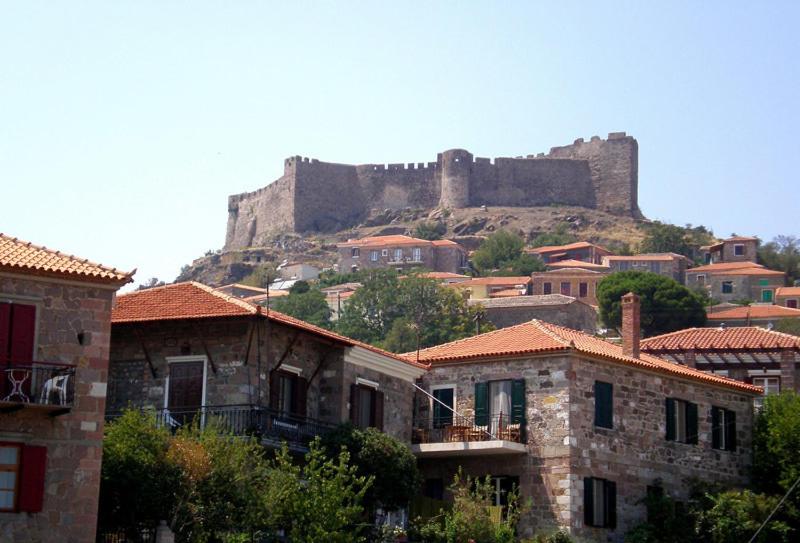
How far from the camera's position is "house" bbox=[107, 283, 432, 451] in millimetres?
32500

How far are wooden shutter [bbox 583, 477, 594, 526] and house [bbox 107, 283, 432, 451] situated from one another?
5745 millimetres

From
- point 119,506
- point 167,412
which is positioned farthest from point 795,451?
point 119,506

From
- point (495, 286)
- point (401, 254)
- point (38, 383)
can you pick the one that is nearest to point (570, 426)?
point (38, 383)

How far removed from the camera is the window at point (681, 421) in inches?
1558

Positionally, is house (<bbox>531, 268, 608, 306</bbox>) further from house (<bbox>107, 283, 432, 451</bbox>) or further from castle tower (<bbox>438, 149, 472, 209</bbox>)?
house (<bbox>107, 283, 432, 451</bbox>)

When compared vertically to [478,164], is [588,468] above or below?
below

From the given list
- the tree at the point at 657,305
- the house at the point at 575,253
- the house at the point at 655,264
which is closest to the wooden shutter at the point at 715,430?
the tree at the point at 657,305

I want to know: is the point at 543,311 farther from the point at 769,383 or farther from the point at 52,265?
the point at 52,265

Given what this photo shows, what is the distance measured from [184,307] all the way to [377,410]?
5.71 m

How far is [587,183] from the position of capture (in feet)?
514

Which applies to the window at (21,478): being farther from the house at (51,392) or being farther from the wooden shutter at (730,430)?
the wooden shutter at (730,430)

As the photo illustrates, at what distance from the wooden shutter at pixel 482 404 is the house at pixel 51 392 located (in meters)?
13.7

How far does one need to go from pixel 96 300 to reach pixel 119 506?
12.9 ft

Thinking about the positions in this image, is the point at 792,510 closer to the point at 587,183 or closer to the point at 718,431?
the point at 718,431
